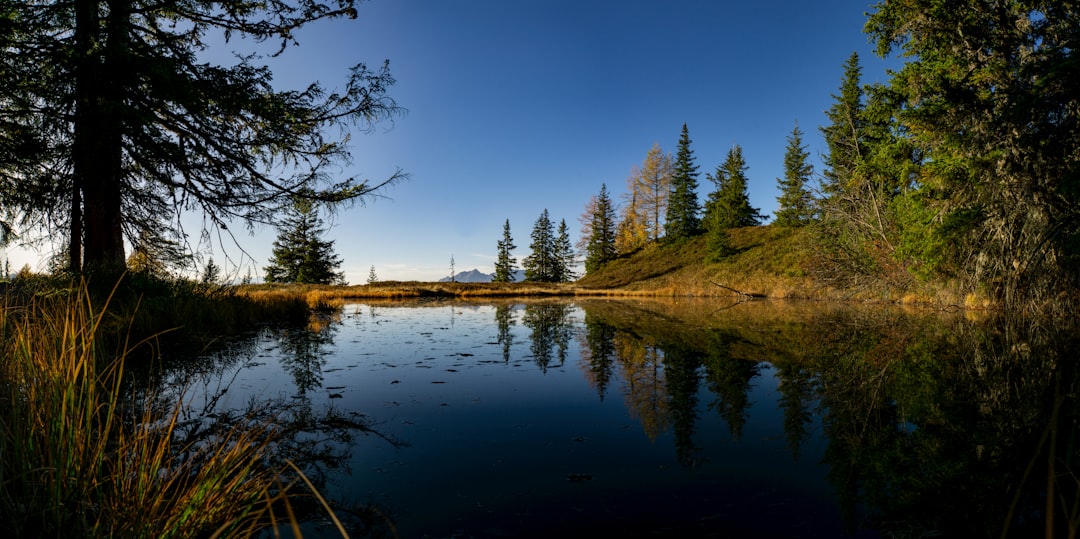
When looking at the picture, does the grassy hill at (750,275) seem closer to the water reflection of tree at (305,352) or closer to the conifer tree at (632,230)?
→ the conifer tree at (632,230)

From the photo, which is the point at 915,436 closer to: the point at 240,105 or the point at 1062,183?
the point at 1062,183

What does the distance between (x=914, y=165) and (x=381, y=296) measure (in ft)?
94.3

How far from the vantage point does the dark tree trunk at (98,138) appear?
8102mm

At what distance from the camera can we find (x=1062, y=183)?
8.52m

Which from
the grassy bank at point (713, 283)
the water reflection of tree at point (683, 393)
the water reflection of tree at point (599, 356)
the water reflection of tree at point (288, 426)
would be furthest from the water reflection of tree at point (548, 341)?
the grassy bank at point (713, 283)

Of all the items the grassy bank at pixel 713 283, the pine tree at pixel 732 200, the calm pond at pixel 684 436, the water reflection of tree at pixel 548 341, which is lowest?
the calm pond at pixel 684 436

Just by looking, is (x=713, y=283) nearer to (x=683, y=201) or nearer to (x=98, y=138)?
(x=683, y=201)

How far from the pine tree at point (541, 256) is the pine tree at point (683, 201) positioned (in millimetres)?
18315

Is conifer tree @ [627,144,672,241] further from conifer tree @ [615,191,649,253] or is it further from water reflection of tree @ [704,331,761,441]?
water reflection of tree @ [704,331,761,441]

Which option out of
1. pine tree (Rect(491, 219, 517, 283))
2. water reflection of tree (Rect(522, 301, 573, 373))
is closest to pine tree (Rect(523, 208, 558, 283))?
pine tree (Rect(491, 219, 517, 283))

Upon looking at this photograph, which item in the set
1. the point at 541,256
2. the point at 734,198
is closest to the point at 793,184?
the point at 734,198

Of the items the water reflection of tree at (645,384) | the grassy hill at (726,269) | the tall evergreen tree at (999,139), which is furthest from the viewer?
the grassy hill at (726,269)

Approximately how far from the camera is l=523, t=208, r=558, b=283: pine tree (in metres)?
65.8

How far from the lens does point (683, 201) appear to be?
52750mm
